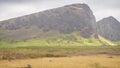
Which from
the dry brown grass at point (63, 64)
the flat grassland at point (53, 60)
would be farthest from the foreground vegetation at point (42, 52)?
the dry brown grass at point (63, 64)

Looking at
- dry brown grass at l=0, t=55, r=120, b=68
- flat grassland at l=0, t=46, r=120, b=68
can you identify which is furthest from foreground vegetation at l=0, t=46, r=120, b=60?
dry brown grass at l=0, t=55, r=120, b=68

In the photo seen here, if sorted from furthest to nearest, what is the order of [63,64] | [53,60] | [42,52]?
Result: [42,52], [53,60], [63,64]

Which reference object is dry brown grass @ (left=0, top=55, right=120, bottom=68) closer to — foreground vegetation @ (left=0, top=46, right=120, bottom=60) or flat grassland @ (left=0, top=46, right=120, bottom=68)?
flat grassland @ (left=0, top=46, right=120, bottom=68)

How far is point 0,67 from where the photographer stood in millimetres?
56156

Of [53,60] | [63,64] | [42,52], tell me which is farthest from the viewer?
[42,52]

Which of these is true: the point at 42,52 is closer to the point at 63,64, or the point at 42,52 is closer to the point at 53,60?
the point at 53,60

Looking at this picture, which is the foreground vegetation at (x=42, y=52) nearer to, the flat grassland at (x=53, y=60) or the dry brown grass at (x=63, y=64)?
the flat grassland at (x=53, y=60)

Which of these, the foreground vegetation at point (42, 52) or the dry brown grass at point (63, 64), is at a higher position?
the dry brown grass at point (63, 64)

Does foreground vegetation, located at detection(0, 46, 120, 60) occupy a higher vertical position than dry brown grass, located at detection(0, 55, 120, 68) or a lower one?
lower

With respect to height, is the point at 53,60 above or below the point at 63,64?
below

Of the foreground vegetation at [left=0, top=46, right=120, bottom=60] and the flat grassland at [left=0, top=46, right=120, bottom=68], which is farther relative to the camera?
the foreground vegetation at [left=0, top=46, right=120, bottom=60]

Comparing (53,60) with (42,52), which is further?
(42,52)

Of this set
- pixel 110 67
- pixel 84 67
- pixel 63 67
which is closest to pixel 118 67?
pixel 110 67

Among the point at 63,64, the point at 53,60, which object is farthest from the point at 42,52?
the point at 63,64
